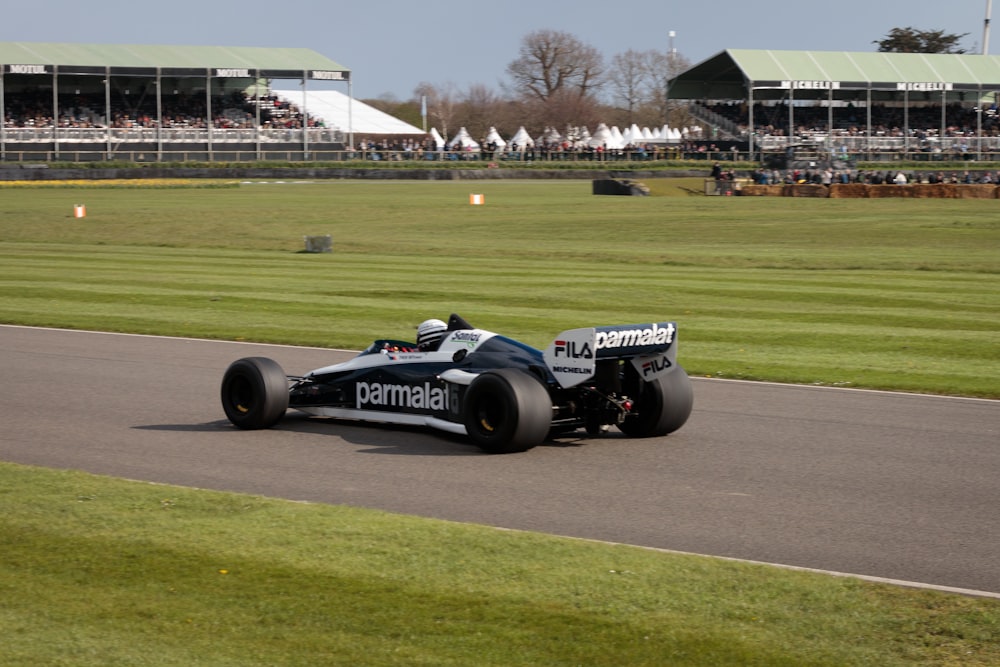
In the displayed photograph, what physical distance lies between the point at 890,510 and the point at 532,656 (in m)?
3.44

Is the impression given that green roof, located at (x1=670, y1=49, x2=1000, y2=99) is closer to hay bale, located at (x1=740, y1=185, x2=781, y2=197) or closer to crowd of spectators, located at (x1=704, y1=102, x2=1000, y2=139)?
crowd of spectators, located at (x1=704, y1=102, x2=1000, y2=139)

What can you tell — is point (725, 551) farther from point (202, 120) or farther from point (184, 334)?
point (202, 120)

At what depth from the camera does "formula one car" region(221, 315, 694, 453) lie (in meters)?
9.57

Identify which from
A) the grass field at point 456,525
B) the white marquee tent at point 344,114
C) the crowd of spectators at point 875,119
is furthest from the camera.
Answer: the white marquee tent at point 344,114

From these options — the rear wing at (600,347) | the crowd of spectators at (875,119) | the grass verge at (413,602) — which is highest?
the crowd of spectators at (875,119)

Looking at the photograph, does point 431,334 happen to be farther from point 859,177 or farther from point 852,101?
point 852,101

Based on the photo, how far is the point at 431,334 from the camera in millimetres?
10688

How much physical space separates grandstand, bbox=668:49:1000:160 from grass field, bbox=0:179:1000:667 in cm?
4674

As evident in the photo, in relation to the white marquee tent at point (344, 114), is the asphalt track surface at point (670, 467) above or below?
below

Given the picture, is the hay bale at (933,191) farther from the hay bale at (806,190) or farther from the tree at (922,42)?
the tree at (922,42)

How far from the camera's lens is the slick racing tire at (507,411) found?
31.1 ft

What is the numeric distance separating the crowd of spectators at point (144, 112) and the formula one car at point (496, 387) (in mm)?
76092

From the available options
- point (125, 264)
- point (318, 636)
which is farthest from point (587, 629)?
point (125, 264)

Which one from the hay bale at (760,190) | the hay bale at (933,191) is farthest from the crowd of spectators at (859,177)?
the hay bale at (933,191)
